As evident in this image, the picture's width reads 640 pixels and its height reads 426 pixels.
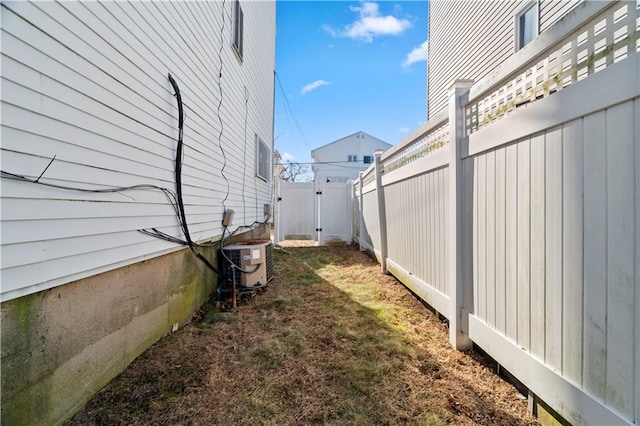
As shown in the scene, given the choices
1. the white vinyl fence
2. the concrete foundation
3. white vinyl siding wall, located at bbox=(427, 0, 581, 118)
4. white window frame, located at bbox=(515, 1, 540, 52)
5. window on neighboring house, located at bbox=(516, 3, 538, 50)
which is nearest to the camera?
the white vinyl fence

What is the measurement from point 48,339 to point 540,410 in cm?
257

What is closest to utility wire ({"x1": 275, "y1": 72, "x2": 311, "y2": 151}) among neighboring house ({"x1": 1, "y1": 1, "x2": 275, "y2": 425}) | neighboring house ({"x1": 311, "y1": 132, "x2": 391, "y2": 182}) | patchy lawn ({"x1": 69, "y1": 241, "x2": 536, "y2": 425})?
neighboring house ({"x1": 311, "y1": 132, "x2": 391, "y2": 182})

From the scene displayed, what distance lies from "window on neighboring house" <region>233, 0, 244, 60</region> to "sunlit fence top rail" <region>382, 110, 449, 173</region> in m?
3.01

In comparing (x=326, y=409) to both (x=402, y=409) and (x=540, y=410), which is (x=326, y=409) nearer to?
(x=402, y=409)

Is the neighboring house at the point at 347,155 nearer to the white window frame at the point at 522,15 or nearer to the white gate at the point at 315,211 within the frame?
the white gate at the point at 315,211

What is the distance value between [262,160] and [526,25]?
5758 mm

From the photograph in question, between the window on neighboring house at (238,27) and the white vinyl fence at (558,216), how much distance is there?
3.75 meters

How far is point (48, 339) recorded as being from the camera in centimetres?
144

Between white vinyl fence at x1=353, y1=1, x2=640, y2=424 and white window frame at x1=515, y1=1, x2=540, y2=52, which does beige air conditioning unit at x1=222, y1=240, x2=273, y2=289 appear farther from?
white window frame at x1=515, y1=1, x2=540, y2=52

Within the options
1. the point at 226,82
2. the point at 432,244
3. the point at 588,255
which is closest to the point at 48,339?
the point at 588,255

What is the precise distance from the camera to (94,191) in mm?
1694

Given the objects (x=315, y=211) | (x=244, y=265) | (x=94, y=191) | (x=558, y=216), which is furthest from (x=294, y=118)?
(x=558, y=216)

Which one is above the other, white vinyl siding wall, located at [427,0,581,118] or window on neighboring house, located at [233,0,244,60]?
white vinyl siding wall, located at [427,0,581,118]

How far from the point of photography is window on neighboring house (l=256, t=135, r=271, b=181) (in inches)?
243
